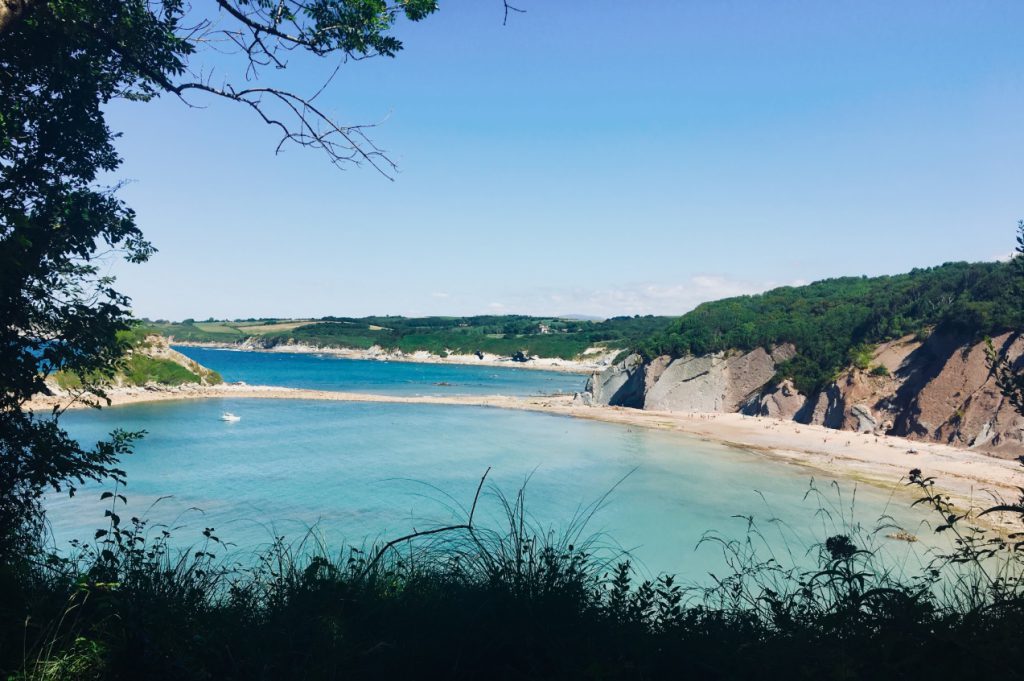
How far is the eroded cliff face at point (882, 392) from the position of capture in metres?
26.2

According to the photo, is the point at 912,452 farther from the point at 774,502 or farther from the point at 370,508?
the point at 370,508

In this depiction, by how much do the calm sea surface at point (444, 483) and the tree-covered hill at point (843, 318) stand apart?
34.8ft

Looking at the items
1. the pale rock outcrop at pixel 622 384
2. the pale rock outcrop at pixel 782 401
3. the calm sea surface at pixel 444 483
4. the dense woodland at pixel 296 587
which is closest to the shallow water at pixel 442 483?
the calm sea surface at pixel 444 483

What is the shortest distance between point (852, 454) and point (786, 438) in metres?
4.94

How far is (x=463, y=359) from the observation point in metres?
132

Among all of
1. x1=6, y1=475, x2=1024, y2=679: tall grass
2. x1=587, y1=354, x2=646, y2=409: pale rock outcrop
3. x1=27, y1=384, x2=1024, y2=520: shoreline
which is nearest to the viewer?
x1=6, y1=475, x2=1024, y2=679: tall grass

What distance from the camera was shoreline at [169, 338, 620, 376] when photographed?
11519cm

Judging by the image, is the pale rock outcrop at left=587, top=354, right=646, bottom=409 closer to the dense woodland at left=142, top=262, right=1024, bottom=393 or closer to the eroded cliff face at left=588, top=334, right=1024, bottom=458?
the eroded cliff face at left=588, top=334, right=1024, bottom=458

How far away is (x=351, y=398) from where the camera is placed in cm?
5600

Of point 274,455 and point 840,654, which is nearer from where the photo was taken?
point 840,654

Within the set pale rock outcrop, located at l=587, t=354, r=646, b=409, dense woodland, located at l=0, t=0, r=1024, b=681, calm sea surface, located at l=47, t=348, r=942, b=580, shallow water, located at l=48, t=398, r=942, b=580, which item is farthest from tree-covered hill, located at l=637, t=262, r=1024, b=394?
dense woodland, located at l=0, t=0, r=1024, b=681

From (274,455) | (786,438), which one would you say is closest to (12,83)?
(274,455)

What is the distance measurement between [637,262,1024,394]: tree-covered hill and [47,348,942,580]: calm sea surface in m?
10.6

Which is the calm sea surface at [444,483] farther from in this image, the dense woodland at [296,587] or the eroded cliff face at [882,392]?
the eroded cliff face at [882,392]
